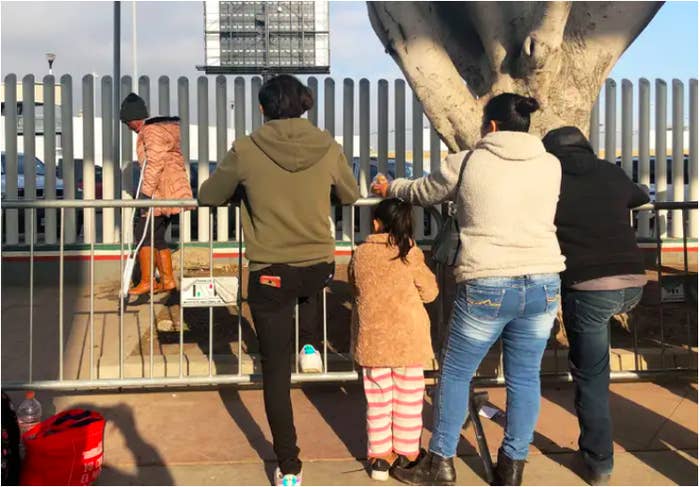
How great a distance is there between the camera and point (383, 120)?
962cm

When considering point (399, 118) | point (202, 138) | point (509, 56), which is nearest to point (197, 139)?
point (202, 138)

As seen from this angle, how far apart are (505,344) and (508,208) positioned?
696mm

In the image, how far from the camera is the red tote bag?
352 cm

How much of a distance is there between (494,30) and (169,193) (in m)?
3.14

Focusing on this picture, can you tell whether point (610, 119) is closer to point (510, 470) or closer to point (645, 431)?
point (645, 431)

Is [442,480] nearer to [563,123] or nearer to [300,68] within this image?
[563,123]

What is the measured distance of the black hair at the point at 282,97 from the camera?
352 cm

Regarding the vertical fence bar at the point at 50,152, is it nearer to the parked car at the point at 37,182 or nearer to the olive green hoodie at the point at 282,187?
the parked car at the point at 37,182

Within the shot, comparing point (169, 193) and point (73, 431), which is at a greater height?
point (169, 193)

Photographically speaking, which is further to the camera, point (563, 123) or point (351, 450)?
point (563, 123)

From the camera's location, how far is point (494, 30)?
5.89m

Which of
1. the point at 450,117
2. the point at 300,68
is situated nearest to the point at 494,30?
the point at 450,117

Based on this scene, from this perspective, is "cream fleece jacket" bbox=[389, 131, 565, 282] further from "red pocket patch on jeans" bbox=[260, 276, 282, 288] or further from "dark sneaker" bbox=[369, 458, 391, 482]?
"dark sneaker" bbox=[369, 458, 391, 482]

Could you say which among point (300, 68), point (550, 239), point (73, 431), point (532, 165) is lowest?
point (73, 431)
